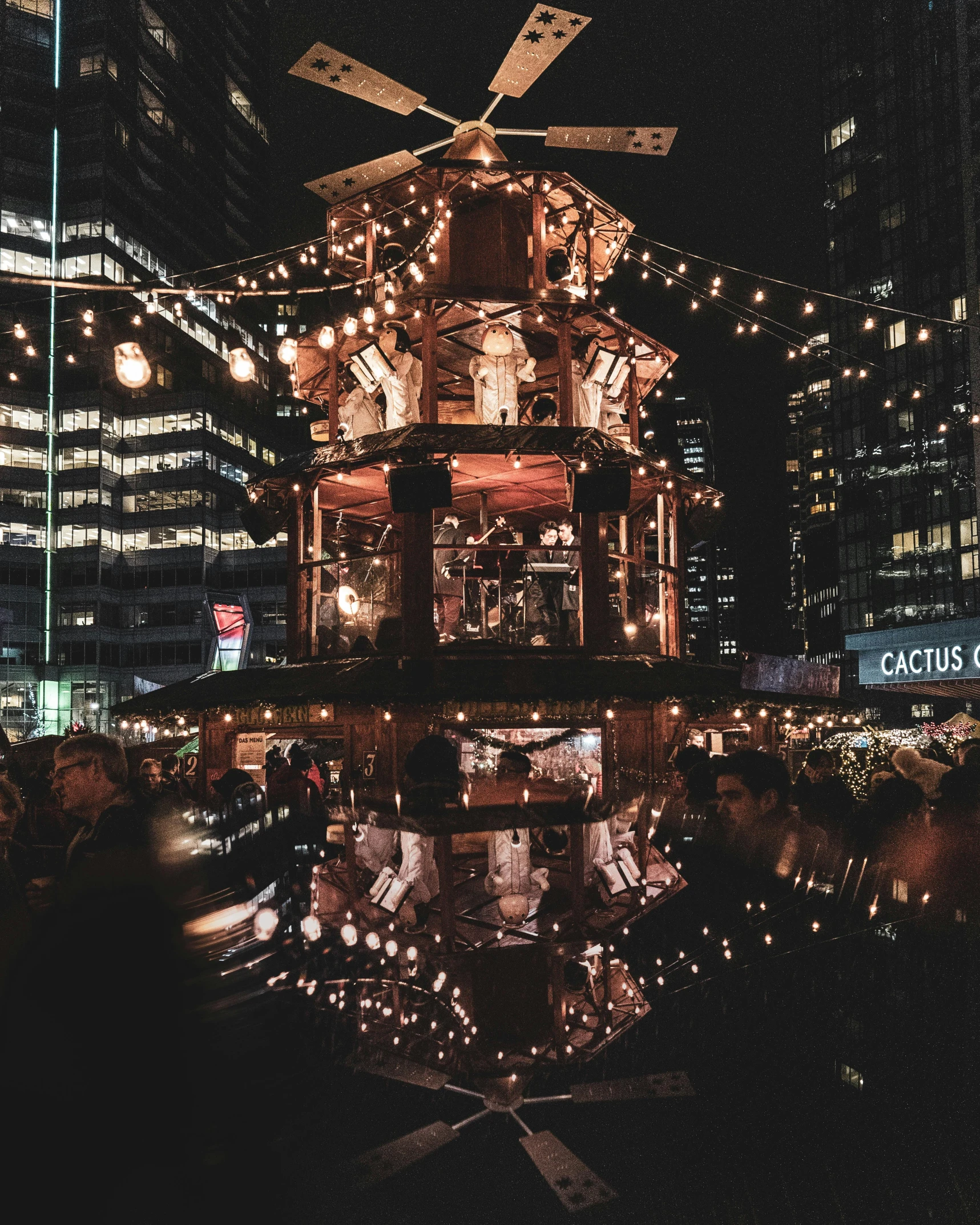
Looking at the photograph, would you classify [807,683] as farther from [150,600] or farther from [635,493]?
[150,600]

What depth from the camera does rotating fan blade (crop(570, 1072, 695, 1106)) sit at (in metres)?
1.98

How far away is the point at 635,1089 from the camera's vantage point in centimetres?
202

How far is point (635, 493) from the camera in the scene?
18188 mm

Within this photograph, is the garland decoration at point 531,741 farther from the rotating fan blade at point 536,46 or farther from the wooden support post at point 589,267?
the rotating fan blade at point 536,46

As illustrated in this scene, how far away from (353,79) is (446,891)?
16426 millimetres

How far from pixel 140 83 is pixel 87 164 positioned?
48.1 feet

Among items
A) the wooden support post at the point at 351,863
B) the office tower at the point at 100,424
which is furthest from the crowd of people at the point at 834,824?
the office tower at the point at 100,424

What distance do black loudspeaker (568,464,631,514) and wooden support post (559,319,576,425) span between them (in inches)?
70.8

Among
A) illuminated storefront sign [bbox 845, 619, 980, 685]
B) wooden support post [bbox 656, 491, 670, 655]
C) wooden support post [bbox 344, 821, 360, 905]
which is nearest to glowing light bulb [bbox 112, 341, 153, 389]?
wooden support post [bbox 344, 821, 360, 905]

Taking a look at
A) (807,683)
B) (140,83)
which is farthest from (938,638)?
(140,83)

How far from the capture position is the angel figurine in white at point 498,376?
16.6m

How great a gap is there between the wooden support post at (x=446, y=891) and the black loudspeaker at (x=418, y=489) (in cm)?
1130

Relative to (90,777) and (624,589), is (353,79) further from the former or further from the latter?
(90,777)

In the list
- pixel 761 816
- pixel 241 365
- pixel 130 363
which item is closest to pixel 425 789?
pixel 761 816
